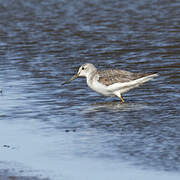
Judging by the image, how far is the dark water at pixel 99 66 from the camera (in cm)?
1030

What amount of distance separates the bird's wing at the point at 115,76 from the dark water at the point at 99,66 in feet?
1.76

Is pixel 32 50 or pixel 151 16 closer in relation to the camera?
pixel 32 50

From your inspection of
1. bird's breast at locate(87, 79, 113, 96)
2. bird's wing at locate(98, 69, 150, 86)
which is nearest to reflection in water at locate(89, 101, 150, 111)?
bird's breast at locate(87, 79, 113, 96)

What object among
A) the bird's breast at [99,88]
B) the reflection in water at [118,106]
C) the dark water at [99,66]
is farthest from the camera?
the bird's breast at [99,88]

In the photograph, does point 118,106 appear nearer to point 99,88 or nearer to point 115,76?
point 99,88

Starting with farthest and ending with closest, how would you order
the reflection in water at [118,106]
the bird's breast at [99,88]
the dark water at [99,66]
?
the bird's breast at [99,88] → the reflection in water at [118,106] → the dark water at [99,66]

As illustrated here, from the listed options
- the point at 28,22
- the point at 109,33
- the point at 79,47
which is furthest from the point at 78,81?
the point at 28,22

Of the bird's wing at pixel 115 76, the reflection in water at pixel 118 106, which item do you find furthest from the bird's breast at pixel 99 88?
the reflection in water at pixel 118 106

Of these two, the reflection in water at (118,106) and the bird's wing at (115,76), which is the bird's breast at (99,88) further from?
the reflection in water at (118,106)

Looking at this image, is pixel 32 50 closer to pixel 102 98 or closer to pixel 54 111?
pixel 102 98

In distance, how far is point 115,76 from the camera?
1410cm

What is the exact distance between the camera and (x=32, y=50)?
70.3 ft

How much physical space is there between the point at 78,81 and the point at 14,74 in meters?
2.11

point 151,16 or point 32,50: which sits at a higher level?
point 151,16
